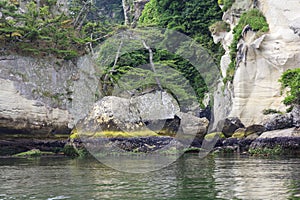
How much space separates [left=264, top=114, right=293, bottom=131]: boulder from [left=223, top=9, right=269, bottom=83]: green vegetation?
680cm

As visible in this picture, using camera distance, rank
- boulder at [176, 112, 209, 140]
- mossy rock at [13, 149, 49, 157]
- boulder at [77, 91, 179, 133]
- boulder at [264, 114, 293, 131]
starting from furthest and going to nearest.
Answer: boulder at [176, 112, 209, 140] < boulder at [77, 91, 179, 133] < mossy rock at [13, 149, 49, 157] < boulder at [264, 114, 293, 131]

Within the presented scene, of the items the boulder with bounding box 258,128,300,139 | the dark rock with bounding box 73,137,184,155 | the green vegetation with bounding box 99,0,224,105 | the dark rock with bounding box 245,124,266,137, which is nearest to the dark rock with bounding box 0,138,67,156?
the dark rock with bounding box 73,137,184,155

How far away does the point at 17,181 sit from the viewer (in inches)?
394

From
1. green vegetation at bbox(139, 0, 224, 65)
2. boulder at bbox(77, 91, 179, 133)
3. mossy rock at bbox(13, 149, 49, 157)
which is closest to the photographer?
mossy rock at bbox(13, 149, 49, 157)

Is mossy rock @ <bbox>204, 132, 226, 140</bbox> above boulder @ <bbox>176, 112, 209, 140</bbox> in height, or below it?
below

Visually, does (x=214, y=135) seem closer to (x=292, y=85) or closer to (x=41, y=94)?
(x=292, y=85)

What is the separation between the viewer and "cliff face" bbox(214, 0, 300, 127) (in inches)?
902

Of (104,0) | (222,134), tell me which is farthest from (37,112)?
(104,0)

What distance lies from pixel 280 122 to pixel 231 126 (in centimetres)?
499

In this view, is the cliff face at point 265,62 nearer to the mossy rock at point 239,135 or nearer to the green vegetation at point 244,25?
the green vegetation at point 244,25

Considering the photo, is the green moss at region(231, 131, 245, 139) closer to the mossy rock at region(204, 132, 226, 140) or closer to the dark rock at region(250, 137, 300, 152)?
the mossy rock at region(204, 132, 226, 140)

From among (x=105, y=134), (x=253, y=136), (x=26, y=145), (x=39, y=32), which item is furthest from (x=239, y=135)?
(x=39, y=32)

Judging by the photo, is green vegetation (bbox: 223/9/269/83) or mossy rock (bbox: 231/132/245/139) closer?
mossy rock (bbox: 231/132/245/139)

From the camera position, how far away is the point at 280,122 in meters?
18.9
